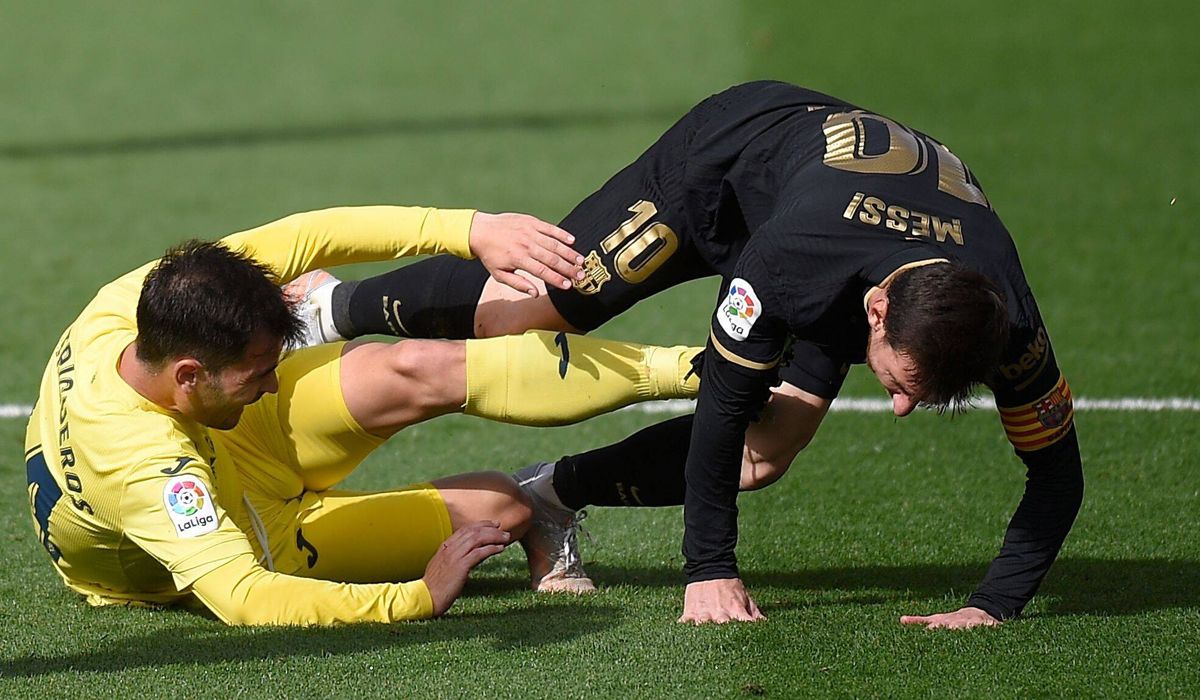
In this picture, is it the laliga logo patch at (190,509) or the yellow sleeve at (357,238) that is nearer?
the laliga logo patch at (190,509)

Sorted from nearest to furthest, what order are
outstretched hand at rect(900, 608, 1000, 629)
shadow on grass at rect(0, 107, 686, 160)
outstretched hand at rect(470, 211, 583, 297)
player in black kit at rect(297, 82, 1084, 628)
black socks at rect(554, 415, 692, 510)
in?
player in black kit at rect(297, 82, 1084, 628)
outstretched hand at rect(900, 608, 1000, 629)
outstretched hand at rect(470, 211, 583, 297)
black socks at rect(554, 415, 692, 510)
shadow on grass at rect(0, 107, 686, 160)

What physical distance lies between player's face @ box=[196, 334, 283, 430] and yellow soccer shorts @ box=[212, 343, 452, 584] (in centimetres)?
42

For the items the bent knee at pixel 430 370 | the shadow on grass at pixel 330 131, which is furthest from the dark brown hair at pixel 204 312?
the shadow on grass at pixel 330 131

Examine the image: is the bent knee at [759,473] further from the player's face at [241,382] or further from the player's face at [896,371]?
the player's face at [241,382]

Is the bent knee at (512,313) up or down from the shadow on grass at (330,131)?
up

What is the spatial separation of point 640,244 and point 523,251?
0.37 metres

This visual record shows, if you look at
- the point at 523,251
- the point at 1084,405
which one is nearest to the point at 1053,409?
the point at 523,251

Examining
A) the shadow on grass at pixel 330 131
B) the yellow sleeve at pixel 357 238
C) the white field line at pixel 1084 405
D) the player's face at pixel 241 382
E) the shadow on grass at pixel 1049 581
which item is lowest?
the shadow on grass at pixel 330 131

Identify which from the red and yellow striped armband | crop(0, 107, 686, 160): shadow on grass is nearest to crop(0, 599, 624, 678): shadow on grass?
the red and yellow striped armband

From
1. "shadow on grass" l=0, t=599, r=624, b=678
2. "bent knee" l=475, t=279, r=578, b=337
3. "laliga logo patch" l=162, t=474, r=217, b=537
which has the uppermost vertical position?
"laliga logo patch" l=162, t=474, r=217, b=537

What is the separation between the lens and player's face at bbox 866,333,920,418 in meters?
3.27

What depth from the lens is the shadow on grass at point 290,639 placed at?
3604 millimetres

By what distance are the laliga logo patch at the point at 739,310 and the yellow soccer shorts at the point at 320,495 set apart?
114 cm

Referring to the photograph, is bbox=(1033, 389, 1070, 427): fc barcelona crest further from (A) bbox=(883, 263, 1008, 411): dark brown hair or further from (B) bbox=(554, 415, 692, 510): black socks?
(B) bbox=(554, 415, 692, 510): black socks
